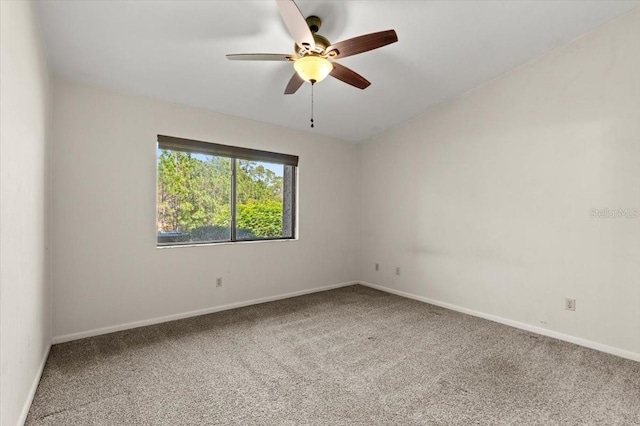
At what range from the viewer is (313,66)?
2.26 metres

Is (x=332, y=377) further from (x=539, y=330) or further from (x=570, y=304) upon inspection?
(x=570, y=304)

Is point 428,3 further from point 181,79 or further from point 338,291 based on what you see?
point 338,291

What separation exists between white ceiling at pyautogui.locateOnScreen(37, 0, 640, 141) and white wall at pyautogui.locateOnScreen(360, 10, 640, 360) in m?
0.34

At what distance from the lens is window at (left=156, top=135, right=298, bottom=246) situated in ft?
11.5

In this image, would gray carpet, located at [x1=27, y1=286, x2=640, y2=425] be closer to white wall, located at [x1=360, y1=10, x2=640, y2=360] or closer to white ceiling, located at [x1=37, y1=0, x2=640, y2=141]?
white wall, located at [x1=360, y1=10, x2=640, y2=360]

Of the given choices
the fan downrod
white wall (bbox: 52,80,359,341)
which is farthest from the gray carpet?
the fan downrod

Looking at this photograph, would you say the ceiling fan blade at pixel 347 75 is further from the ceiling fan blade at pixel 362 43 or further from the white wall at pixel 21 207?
the white wall at pixel 21 207

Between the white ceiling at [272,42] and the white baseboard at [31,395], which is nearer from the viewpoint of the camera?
the white baseboard at [31,395]

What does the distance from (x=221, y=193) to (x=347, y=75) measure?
7.02ft

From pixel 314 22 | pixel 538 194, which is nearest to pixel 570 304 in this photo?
pixel 538 194

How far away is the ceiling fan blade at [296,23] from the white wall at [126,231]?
6.48 feet

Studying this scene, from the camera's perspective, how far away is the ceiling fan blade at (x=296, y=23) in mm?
1740

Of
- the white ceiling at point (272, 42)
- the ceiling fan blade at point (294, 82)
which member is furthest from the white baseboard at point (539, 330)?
the ceiling fan blade at point (294, 82)

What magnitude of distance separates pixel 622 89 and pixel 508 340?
7.94ft
